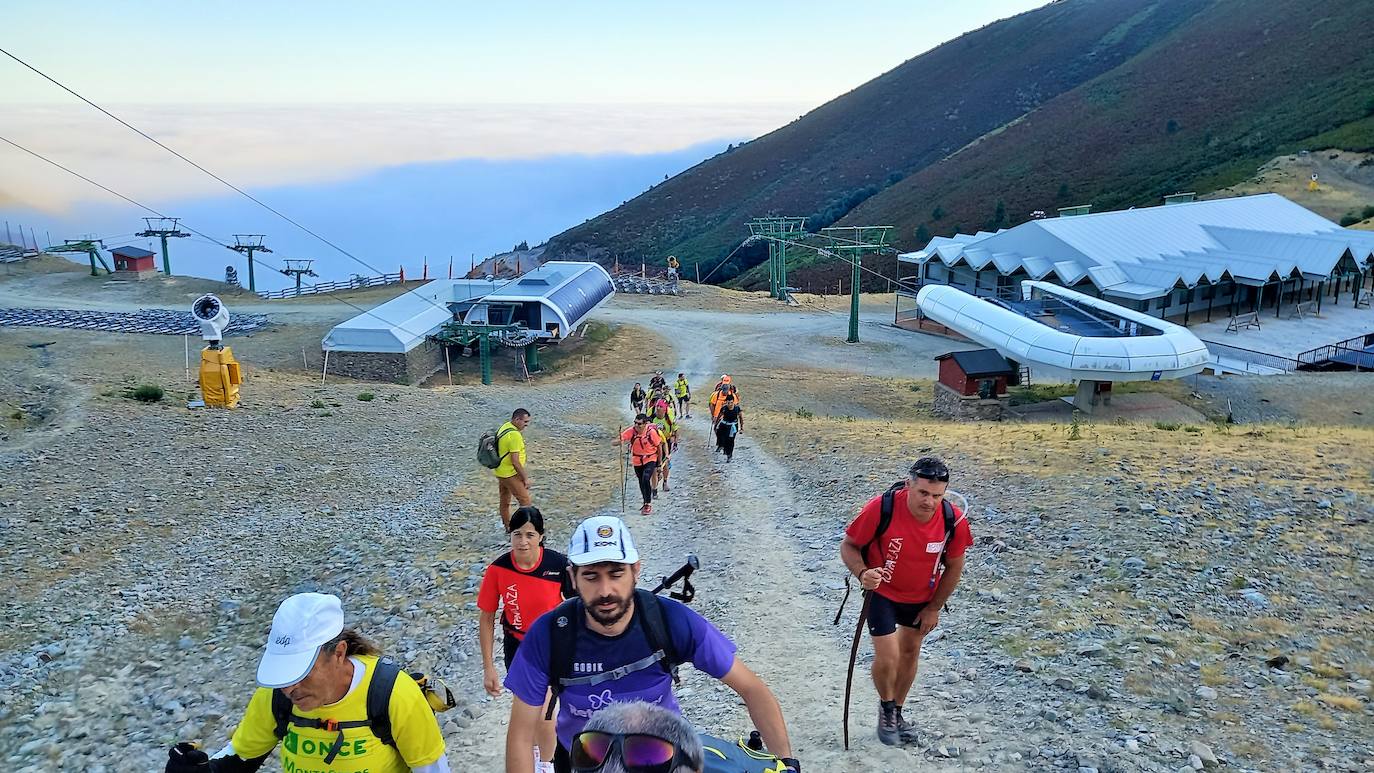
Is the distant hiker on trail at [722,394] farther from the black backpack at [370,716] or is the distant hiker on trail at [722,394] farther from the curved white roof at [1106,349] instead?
the curved white roof at [1106,349]

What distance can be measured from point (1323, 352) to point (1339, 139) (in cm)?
4403

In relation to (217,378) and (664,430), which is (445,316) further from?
(664,430)

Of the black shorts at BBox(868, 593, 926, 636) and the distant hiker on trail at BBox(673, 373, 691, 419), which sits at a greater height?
the black shorts at BBox(868, 593, 926, 636)

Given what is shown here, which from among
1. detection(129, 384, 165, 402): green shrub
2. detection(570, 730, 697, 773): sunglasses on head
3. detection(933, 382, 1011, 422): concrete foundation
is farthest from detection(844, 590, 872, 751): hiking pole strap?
detection(933, 382, 1011, 422): concrete foundation

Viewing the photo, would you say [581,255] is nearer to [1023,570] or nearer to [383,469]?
[383,469]

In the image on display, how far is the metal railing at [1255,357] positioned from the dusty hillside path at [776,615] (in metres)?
27.0

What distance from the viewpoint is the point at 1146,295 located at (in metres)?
39.3

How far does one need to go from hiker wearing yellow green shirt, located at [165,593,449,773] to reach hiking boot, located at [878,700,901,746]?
367 centimetres

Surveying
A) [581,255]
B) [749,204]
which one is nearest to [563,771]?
[581,255]

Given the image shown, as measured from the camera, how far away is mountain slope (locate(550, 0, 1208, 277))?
10544cm

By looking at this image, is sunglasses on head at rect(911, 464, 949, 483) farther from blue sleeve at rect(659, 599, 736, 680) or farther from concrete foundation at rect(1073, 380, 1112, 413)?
concrete foundation at rect(1073, 380, 1112, 413)

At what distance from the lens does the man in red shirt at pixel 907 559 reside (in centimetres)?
541

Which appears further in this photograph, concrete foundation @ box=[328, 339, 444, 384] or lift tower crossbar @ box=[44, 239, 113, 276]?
lift tower crossbar @ box=[44, 239, 113, 276]

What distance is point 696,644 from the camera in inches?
140
